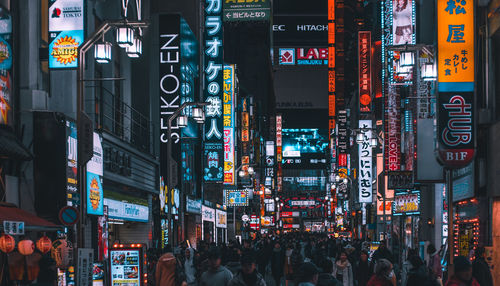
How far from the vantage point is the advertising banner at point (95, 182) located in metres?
24.1

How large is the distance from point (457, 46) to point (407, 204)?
752 inches

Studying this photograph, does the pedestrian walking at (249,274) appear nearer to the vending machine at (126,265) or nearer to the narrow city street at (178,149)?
the narrow city street at (178,149)

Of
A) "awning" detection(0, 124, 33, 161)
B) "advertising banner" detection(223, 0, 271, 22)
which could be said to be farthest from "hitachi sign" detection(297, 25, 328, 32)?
"awning" detection(0, 124, 33, 161)

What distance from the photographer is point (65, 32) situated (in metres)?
21.8

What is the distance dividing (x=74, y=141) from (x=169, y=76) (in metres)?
15.9

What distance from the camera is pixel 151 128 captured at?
38.2m

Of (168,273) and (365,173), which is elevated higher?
(365,173)

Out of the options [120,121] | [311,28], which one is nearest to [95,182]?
[120,121]

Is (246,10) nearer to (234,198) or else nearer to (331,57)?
(234,198)

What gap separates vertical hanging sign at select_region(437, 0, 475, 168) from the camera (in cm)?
2158

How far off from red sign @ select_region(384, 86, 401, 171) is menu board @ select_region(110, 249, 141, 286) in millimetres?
21878

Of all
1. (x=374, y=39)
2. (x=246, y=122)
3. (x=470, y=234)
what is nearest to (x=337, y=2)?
(x=246, y=122)

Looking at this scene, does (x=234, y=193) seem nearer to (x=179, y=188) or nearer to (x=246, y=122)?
(x=246, y=122)

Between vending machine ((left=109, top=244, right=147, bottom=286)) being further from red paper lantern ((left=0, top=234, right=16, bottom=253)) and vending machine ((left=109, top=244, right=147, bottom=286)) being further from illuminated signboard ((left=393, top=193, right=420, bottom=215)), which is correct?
illuminated signboard ((left=393, top=193, right=420, bottom=215))
